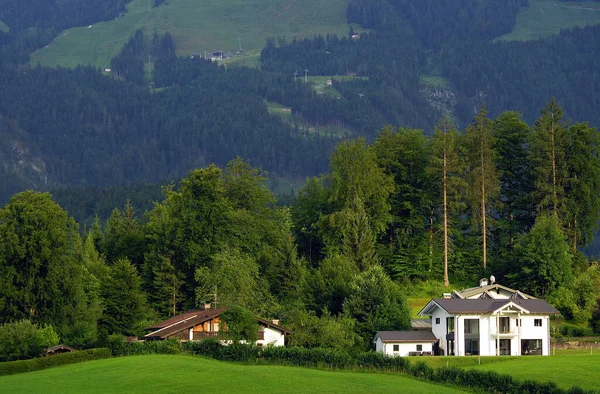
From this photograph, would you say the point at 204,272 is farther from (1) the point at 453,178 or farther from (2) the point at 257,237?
(1) the point at 453,178

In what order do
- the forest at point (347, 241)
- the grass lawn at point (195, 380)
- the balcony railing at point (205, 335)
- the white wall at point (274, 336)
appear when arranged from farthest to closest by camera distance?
1. the forest at point (347, 241)
2. the white wall at point (274, 336)
3. the balcony railing at point (205, 335)
4. the grass lawn at point (195, 380)

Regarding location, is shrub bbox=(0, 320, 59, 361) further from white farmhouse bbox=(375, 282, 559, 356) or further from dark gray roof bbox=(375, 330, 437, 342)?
white farmhouse bbox=(375, 282, 559, 356)

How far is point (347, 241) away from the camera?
110 metres

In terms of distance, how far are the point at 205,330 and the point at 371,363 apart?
19980 millimetres

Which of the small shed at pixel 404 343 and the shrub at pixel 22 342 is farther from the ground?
the shrub at pixel 22 342

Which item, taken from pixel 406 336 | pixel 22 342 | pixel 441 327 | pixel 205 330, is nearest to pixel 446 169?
pixel 441 327

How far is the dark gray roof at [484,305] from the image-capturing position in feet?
311

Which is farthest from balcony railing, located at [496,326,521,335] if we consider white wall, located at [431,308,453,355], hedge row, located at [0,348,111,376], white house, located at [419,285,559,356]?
hedge row, located at [0,348,111,376]

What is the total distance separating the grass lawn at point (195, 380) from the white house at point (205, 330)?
12.3 metres

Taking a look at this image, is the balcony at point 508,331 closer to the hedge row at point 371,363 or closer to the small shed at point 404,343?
the small shed at point 404,343

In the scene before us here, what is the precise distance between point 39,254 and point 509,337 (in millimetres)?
40214

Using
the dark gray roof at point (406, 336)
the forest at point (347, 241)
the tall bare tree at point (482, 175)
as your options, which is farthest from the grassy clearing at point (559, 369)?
the tall bare tree at point (482, 175)

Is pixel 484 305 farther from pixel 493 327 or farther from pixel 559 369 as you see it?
pixel 559 369

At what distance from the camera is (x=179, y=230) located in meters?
109
